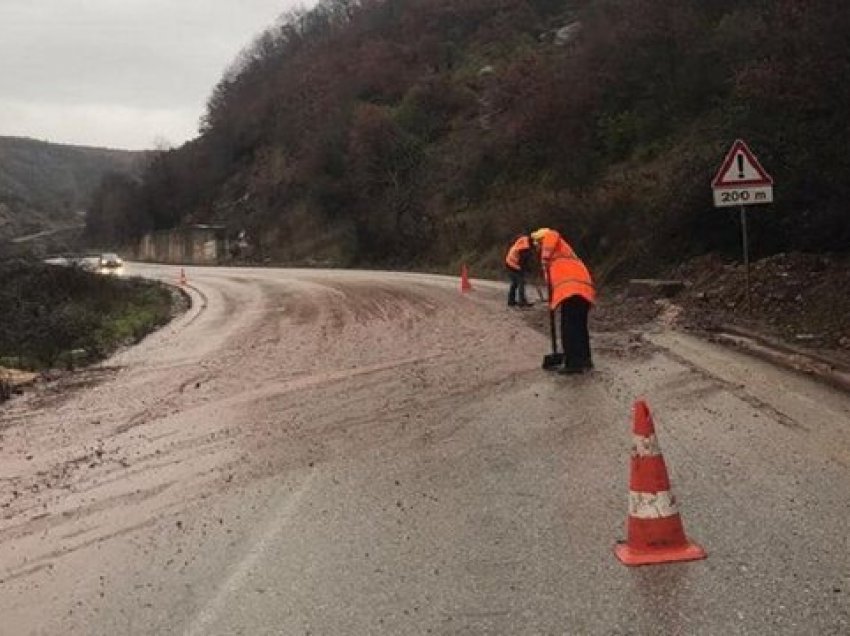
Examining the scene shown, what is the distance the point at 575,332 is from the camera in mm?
11586

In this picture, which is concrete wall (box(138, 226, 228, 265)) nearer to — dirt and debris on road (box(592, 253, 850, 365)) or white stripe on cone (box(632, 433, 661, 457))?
dirt and debris on road (box(592, 253, 850, 365))

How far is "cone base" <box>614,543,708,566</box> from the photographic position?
5.33 metres

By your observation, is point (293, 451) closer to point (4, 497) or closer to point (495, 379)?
point (4, 497)

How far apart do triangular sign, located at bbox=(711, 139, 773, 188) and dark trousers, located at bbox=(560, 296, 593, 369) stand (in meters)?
4.54

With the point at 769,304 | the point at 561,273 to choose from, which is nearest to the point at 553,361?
the point at 561,273

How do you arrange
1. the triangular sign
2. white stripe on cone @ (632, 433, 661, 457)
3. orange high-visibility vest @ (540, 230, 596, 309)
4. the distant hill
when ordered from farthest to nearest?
the distant hill
the triangular sign
orange high-visibility vest @ (540, 230, 596, 309)
white stripe on cone @ (632, 433, 661, 457)

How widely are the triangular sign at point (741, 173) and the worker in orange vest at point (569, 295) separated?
14.1ft

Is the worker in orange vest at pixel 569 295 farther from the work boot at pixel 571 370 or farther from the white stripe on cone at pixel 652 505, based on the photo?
the white stripe on cone at pixel 652 505

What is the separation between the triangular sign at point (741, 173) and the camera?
14766 mm

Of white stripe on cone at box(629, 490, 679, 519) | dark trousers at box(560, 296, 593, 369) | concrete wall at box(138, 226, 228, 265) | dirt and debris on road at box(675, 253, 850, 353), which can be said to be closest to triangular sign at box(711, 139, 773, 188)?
dirt and debris on road at box(675, 253, 850, 353)

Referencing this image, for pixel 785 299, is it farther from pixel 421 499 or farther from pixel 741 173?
pixel 421 499

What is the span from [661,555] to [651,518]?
0.21 meters

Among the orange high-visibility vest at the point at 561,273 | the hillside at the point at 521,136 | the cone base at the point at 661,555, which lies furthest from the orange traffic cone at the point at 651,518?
the hillside at the point at 521,136

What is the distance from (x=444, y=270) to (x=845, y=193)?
73.7 feet
